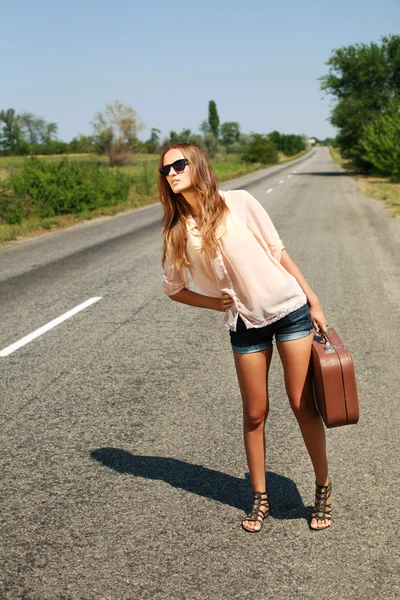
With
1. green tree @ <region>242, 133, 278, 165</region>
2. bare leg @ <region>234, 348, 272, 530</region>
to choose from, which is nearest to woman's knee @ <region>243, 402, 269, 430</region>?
bare leg @ <region>234, 348, 272, 530</region>

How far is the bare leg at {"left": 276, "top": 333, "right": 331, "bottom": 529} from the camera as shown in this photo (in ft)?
9.87

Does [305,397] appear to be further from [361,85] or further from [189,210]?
[361,85]

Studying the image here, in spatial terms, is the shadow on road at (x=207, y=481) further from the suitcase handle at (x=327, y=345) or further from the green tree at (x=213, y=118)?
the green tree at (x=213, y=118)

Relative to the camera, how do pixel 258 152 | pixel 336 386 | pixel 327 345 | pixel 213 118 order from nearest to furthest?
1. pixel 336 386
2. pixel 327 345
3. pixel 258 152
4. pixel 213 118

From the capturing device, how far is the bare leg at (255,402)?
3.05 metres

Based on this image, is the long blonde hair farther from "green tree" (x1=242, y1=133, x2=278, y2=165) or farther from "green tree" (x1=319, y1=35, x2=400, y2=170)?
"green tree" (x1=242, y1=133, x2=278, y2=165)

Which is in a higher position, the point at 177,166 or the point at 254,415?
the point at 177,166

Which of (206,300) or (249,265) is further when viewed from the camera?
(206,300)

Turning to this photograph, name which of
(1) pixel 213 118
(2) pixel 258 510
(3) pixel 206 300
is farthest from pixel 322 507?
(1) pixel 213 118

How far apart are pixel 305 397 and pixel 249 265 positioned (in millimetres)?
630

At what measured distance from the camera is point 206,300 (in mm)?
3158

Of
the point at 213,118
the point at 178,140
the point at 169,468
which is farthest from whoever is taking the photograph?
the point at 213,118

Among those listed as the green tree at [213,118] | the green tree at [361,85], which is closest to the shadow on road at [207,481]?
the green tree at [361,85]

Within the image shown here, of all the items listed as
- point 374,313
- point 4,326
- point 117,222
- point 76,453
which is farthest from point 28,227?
point 76,453
